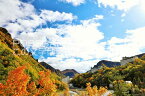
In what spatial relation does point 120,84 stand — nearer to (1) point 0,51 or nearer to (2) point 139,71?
(1) point 0,51

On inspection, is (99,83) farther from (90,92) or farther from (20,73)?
(20,73)

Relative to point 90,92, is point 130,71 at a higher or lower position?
higher

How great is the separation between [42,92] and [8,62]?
32.8ft

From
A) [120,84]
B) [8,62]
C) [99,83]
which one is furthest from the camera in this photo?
[99,83]

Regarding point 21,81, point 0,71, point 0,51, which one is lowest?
point 21,81

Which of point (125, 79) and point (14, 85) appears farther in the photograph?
point (125, 79)

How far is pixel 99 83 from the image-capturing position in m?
59.1

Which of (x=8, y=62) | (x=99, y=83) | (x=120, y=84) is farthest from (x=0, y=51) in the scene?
(x=99, y=83)

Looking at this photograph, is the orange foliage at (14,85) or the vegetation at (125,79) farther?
the vegetation at (125,79)

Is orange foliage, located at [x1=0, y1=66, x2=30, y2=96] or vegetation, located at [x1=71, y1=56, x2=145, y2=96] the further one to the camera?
vegetation, located at [x1=71, y1=56, x2=145, y2=96]

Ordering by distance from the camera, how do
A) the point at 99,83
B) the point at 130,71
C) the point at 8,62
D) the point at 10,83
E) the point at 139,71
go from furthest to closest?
the point at 99,83 → the point at 130,71 → the point at 139,71 → the point at 8,62 → the point at 10,83

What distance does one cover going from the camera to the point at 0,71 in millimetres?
23766

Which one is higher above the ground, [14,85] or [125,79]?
[125,79]

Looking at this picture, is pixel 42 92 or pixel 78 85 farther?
pixel 78 85
